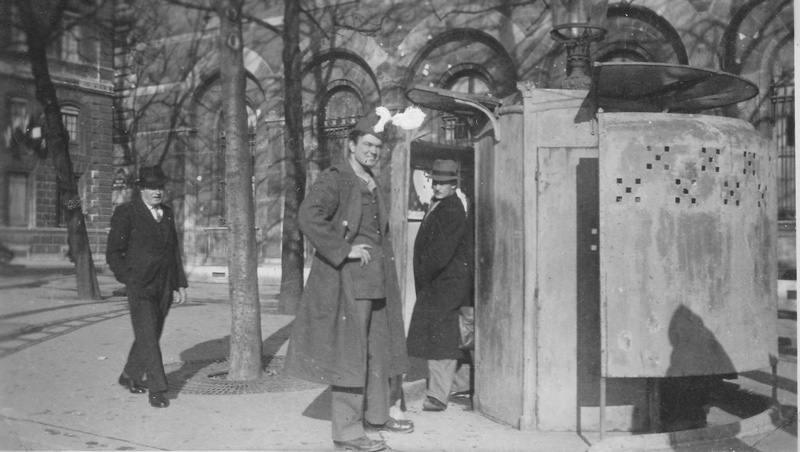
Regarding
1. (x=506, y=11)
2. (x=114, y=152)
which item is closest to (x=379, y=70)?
(x=506, y=11)

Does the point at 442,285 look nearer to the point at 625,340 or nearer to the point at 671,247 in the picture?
the point at 625,340

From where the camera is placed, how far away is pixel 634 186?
4.73 meters

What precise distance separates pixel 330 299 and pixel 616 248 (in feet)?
6.02

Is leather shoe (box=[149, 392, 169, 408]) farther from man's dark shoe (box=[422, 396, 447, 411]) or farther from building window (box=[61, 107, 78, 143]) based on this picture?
building window (box=[61, 107, 78, 143])

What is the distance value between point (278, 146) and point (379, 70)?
11.0 feet

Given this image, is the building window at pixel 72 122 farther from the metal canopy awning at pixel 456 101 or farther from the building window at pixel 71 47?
the metal canopy awning at pixel 456 101

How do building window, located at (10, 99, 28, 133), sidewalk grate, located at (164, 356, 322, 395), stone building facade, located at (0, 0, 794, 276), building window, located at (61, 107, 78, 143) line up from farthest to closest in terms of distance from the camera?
building window, located at (61, 107, 78, 143)
building window, located at (10, 99, 28, 133)
stone building facade, located at (0, 0, 794, 276)
sidewalk grate, located at (164, 356, 322, 395)

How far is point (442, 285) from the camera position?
597 centimetres

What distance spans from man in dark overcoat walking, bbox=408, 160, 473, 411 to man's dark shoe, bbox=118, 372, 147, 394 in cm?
238

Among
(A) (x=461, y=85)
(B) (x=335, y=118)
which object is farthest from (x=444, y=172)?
(B) (x=335, y=118)

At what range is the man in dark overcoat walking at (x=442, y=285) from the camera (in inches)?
232

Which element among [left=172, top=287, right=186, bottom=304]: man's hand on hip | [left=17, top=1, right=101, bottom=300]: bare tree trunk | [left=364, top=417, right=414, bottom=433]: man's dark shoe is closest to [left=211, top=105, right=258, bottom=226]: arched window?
[left=17, top=1, right=101, bottom=300]: bare tree trunk

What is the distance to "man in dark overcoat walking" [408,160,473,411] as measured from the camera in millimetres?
5883

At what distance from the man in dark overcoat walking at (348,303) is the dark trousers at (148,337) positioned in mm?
1676
